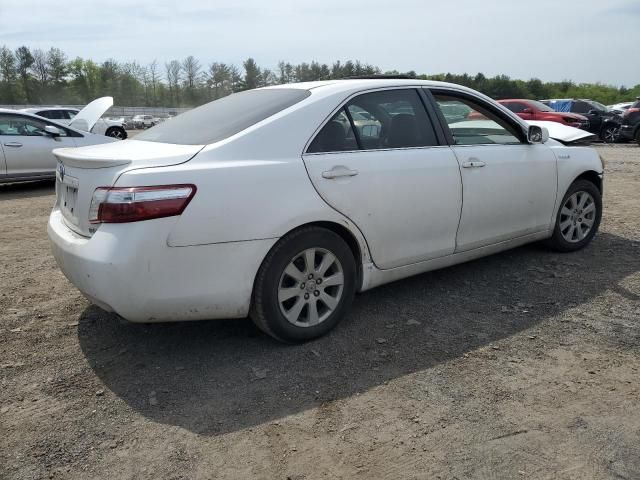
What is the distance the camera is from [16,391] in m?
2.96

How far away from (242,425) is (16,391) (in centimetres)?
129

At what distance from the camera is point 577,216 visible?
5113mm

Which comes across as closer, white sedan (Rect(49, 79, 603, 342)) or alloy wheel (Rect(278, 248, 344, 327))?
white sedan (Rect(49, 79, 603, 342))

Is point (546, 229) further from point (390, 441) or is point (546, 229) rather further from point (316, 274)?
point (390, 441)

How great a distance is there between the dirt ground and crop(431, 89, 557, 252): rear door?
0.47 m

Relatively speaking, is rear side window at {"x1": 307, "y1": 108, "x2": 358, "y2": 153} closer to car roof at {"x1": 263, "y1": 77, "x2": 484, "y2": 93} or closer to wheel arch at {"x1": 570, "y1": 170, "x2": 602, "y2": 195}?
car roof at {"x1": 263, "y1": 77, "x2": 484, "y2": 93}

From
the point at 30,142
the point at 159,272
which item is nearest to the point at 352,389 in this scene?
the point at 159,272

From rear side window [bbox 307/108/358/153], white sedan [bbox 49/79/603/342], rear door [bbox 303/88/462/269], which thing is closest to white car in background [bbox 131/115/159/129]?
white sedan [bbox 49/79/603/342]

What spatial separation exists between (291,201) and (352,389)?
1.08 meters

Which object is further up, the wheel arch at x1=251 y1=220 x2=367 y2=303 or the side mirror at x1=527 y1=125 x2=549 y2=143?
the side mirror at x1=527 y1=125 x2=549 y2=143

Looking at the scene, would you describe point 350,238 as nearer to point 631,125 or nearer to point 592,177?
point 592,177

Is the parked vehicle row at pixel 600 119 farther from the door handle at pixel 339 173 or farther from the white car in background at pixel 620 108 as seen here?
the door handle at pixel 339 173

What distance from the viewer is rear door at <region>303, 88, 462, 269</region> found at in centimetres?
338

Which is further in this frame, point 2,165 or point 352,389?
point 2,165
